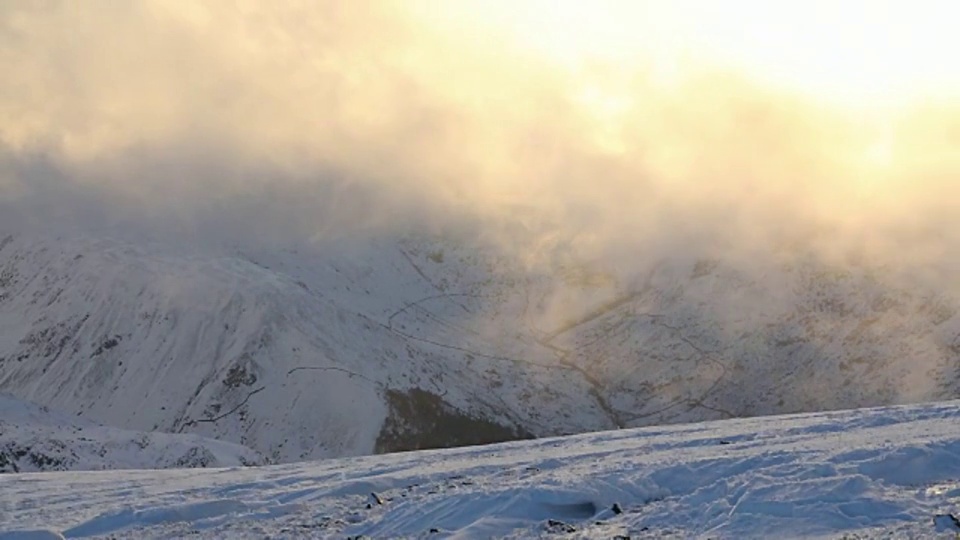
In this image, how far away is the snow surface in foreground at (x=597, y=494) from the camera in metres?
21.0

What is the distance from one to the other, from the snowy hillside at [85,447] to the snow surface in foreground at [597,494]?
55494mm

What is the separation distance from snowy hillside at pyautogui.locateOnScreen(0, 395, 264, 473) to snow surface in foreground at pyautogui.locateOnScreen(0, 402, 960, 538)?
5549 centimetres

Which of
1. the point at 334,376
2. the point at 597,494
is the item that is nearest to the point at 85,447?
the point at 597,494

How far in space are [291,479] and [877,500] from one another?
53.1 ft

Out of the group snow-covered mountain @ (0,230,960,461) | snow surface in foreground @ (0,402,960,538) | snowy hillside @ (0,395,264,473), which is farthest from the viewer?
snow-covered mountain @ (0,230,960,461)

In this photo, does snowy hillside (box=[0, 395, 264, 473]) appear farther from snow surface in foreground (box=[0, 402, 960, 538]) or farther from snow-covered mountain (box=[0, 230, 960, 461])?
snow surface in foreground (box=[0, 402, 960, 538])

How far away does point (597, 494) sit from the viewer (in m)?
23.8

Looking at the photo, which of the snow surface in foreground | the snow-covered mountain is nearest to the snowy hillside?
the snow-covered mountain

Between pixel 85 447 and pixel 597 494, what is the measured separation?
75117 mm

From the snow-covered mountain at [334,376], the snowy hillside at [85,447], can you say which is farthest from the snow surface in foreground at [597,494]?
the snow-covered mountain at [334,376]

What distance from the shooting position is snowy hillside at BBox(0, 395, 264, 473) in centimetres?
8444

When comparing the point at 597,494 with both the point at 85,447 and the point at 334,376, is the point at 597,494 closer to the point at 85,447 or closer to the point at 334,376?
the point at 85,447

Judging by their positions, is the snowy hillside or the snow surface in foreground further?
the snowy hillside

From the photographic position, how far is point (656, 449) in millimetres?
30750
